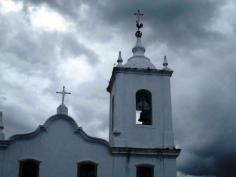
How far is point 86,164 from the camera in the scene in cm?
1933

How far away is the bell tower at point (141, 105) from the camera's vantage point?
20.2 meters

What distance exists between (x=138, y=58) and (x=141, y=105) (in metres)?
2.50

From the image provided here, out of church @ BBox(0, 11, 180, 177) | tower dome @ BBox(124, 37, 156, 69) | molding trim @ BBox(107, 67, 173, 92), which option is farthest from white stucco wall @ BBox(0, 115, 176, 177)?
tower dome @ BBox(124, 37, 156, 69)

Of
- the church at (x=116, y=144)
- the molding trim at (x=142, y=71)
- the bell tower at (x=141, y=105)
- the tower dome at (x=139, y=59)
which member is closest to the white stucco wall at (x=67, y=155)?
the church at (x=116, y=144)

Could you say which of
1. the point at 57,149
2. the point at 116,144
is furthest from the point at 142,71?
the point at 57,149

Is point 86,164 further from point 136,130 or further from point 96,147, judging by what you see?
point 136,130

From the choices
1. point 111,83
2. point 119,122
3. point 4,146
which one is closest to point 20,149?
point 4,146

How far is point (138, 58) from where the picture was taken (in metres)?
22.5

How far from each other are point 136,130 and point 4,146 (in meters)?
5.76

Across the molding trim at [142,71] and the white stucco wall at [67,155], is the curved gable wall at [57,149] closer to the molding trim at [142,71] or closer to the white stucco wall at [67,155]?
the white stucco wall at [67,155]

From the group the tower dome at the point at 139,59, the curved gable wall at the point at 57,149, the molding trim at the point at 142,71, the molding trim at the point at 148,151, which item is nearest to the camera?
the curved gable wall at the point at 57,149

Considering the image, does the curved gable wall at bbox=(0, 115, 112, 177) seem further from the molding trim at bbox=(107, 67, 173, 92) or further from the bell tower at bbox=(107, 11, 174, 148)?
the molding trim at bbox=(107, 67, 173, 92)

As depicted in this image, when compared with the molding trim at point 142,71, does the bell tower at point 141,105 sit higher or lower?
lower

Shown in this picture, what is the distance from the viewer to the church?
18938 millimetres
